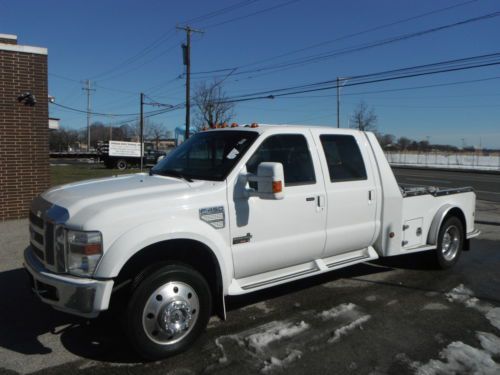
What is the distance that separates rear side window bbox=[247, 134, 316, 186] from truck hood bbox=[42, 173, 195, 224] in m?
0.74

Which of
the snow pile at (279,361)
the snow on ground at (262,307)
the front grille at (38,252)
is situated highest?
the front grille at (38,252)

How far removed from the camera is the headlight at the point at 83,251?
11.0 feet

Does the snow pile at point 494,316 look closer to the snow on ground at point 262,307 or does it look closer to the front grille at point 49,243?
the snow on ground at point 262,307

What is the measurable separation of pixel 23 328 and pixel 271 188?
2.77m

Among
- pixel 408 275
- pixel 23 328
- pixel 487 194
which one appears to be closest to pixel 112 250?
pixel 23 328

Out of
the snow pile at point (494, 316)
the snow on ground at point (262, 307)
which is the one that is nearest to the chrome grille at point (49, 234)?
the snow on ground at point (262, 307)

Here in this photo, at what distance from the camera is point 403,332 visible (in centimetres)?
431

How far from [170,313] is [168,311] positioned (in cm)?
3

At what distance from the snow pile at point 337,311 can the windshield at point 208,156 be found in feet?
6.04

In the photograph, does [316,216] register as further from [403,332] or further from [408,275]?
[408,275]

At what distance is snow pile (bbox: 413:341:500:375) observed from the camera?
3545 millimetres

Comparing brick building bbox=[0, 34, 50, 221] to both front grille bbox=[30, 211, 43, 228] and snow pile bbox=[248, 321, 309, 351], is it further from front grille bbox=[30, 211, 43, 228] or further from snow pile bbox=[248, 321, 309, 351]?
snow pile bbox=[248, 321, 309, 351]

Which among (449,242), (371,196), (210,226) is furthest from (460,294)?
(210,226)

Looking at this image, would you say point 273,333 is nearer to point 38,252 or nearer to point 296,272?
point 296,272
